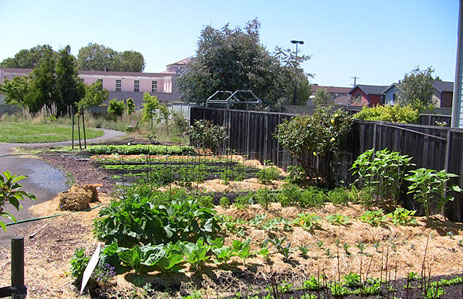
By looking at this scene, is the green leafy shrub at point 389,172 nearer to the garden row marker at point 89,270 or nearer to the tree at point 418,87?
the garden row marker at point 89,270

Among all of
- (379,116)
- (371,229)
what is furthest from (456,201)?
(379,116)

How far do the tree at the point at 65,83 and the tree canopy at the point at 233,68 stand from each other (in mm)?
14226

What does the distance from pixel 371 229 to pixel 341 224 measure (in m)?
0.41

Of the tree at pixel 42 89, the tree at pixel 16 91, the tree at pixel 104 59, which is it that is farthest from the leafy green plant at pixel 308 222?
the tree at pixel 104 59

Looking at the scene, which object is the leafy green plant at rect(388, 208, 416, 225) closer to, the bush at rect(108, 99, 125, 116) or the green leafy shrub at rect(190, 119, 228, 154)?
the green leafy shrub at rect(190, 119, 228, 154)

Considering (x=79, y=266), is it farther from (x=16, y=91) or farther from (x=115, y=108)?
(x=16, y=91)

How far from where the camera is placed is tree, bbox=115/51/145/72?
92.6 metres

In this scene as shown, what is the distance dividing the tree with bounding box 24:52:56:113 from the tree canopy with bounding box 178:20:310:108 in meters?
14.6

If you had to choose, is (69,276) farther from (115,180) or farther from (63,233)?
(115,180)

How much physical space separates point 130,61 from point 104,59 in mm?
5198

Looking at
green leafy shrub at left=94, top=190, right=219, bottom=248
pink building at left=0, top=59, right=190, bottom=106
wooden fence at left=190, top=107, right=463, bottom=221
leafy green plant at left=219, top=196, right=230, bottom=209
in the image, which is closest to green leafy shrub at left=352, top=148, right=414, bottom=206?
wooden fence at left=190, top=107, right=463, bottom=221

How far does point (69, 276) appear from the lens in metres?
4.61

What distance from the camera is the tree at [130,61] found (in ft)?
304

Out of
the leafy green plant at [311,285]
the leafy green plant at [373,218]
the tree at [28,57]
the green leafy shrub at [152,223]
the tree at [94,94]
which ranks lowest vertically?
the leafy green plant at [311,285]
